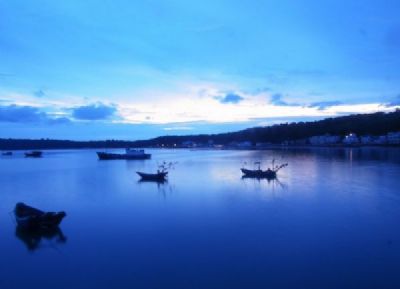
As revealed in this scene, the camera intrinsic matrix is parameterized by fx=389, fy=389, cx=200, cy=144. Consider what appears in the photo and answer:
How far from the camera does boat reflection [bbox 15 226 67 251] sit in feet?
37.0

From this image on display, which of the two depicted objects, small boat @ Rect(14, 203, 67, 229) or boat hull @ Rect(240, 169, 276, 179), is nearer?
small boat @ Rect(14, 203, 67, 229)

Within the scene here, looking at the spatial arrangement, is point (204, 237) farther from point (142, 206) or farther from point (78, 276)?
point (142, 206)

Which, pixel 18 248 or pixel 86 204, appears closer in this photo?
pixel 18 248

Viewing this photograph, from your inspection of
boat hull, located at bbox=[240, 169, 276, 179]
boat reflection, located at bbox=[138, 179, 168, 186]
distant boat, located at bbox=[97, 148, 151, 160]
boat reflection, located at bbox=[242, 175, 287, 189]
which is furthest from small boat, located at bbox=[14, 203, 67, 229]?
distant boat, located at bbox=[97, 148, 151, 160]

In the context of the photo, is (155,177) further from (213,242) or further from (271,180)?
(213,242)

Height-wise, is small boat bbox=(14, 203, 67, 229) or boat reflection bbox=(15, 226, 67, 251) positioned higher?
small boat bbox=(14, 203, 67, 229)

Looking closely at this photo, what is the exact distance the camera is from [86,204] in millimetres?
17688

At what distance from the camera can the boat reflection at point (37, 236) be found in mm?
11263

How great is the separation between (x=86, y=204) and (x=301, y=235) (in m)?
10.3

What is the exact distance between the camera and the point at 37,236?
11930 millimetres

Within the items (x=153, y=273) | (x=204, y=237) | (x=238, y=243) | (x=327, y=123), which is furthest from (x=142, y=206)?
(x=327, y=123)

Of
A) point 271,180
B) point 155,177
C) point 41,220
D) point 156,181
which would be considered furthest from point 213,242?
point 155,177

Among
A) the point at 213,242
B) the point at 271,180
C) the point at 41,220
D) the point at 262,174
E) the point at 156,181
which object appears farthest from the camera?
the point at 262,174

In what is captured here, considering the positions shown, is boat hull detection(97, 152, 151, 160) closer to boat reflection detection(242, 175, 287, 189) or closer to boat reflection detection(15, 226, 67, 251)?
boat reflection detection(242, 175, 287, 189)
